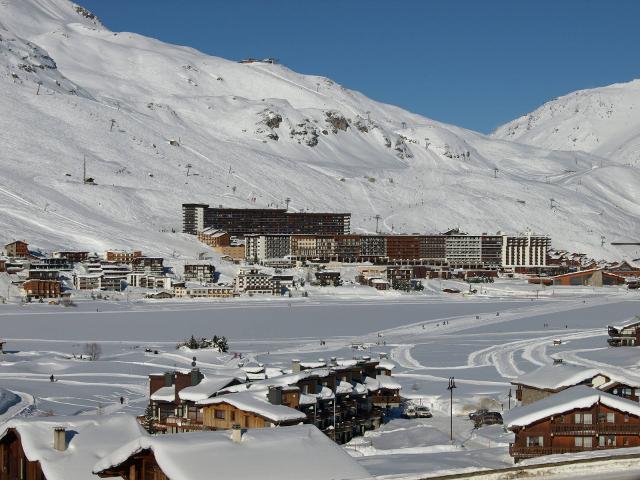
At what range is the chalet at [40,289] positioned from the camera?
337ft

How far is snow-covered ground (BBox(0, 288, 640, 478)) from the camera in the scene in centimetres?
3800

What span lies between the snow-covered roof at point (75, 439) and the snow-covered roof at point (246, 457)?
5.33 ft

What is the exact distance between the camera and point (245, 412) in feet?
106

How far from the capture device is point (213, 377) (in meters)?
38.3

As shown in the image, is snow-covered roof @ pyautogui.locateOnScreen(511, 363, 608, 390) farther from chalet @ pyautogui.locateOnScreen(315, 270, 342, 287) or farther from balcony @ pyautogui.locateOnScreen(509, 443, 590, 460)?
chalet @ pyautogui.locateOnScreen(315, 270, 342, 287)

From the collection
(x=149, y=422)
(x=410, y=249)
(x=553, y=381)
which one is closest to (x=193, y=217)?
(x=410, y=249)

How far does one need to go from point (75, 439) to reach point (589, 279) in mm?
123084

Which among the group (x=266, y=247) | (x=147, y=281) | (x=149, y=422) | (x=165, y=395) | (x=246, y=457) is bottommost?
(x=149, y=422)

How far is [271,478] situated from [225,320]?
220 feet

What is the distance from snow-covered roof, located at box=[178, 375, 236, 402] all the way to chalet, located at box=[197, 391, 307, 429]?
1020 mm

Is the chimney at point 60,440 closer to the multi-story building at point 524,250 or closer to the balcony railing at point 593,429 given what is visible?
the balcony railing at point 593,429

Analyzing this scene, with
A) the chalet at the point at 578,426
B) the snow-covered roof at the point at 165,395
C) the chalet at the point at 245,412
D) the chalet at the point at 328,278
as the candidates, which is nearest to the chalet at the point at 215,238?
the chalet at the point at 328,278

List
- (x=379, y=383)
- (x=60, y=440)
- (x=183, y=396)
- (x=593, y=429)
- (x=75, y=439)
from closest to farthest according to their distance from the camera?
(x=60, y=440) < (x=75, y=439) < (x=593, y=429) < (x=183, y=396) < (x=379, y=383)

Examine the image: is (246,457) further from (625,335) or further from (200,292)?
(200,292)
